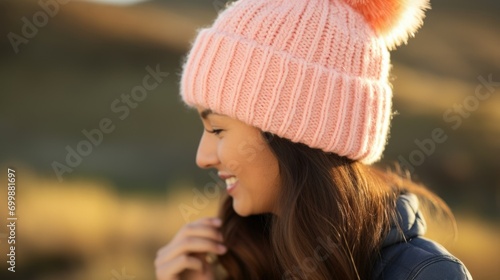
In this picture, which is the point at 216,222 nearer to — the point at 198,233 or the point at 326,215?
the point at 198,233

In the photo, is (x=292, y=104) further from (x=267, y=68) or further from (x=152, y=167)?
(x=152, y=167)

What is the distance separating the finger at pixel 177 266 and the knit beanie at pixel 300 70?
580mm

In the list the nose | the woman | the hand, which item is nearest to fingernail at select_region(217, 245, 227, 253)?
the hand

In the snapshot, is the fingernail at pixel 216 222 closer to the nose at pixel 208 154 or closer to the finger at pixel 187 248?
the finger at pixel 187 248

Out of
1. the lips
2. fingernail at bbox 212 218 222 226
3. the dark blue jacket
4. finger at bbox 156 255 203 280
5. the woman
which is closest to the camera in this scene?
the dark blue jacket

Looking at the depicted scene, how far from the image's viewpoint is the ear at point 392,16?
2004 millimetres

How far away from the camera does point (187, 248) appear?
2.18 m

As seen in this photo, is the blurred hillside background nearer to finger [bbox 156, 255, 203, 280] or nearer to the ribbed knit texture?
finger [bbox 156, 255, 203, 280]

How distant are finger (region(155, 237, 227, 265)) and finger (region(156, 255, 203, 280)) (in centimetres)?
2

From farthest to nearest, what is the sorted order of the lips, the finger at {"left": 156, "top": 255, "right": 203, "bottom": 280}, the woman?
the finger at {"left": 156, "top": 255, "right": 203, "bottom": 280}
the lips
the woman

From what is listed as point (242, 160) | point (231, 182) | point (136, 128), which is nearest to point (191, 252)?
point (231, 182)

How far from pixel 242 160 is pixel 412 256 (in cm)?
61

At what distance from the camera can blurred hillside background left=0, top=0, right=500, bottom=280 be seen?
5398mm

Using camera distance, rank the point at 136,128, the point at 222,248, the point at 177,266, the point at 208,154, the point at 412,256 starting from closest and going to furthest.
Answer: the point at 412,256 → the point at 208,154 → the point at 177,266 → the point at 222,248 → the point at 136,128
